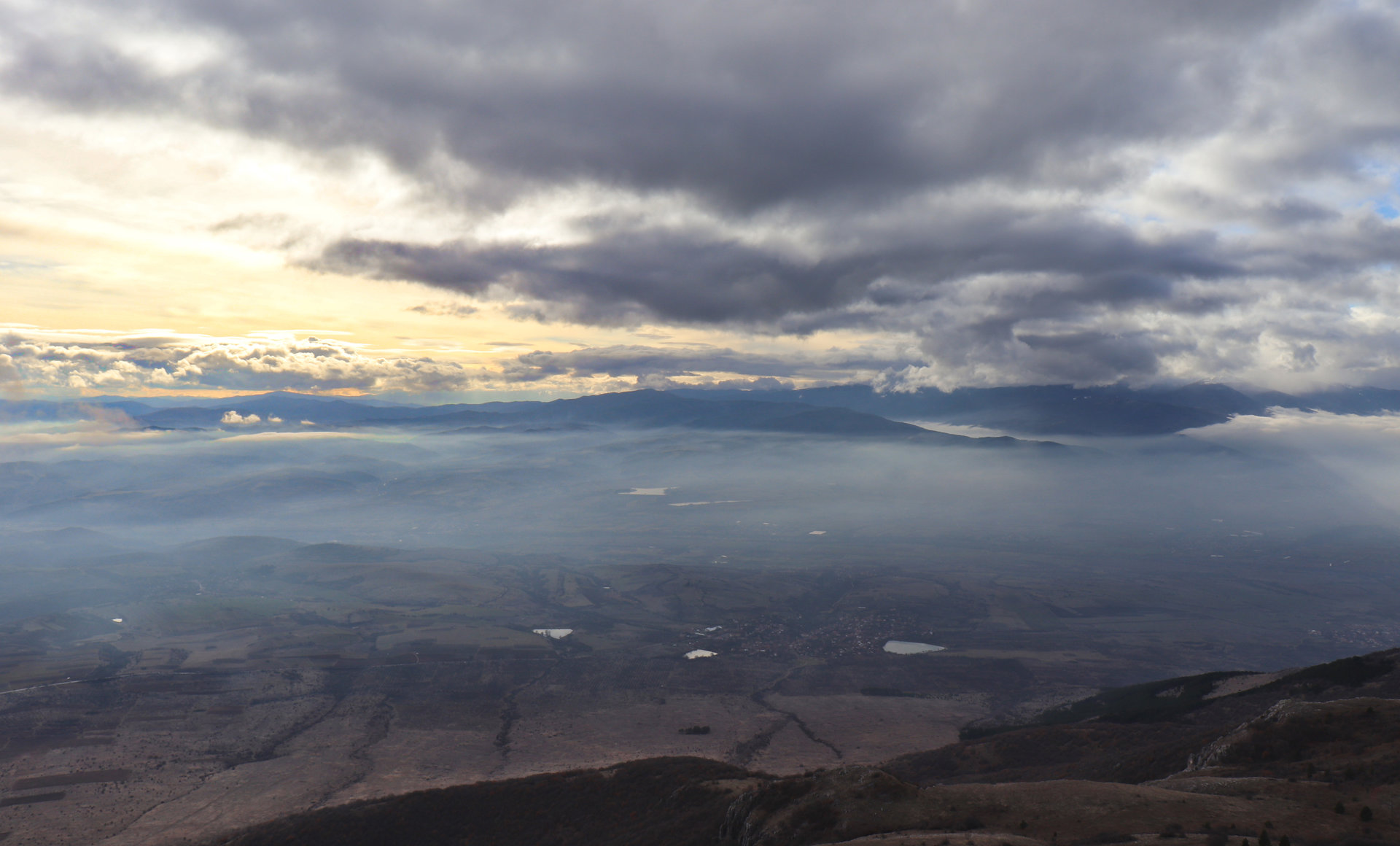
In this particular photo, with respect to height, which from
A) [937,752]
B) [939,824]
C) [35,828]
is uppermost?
[939,824]

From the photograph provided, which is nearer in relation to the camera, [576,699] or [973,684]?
[576,699]

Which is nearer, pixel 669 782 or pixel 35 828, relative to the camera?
pixel 669 782

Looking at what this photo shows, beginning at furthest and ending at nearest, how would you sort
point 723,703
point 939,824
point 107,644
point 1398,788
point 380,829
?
1. point 107,644
2. point 723,703
3. point 380,829
4. point 939,824
5. point 1398,788

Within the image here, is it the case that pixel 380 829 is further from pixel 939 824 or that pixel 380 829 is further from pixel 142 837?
pixel 939 824

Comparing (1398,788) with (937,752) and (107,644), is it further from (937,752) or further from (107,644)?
(107,644)

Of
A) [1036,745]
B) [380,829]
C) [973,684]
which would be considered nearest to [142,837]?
[380,829]

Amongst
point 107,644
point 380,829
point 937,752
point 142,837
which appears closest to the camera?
point 380,829

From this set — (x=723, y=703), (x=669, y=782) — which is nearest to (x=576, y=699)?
(x=723, y=703)

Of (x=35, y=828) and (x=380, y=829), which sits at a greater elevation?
(x=380, y=829)

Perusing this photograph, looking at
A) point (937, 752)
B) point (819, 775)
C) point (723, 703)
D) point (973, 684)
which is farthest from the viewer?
point (973, 684)
